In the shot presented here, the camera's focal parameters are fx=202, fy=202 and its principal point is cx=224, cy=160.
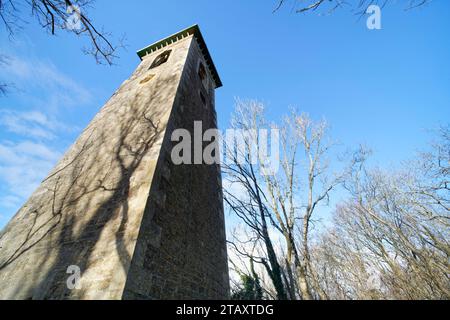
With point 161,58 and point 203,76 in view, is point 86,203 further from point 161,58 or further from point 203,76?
point 203,76

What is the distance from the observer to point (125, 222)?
300 cm

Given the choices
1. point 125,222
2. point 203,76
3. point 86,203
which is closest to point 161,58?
point 203,76

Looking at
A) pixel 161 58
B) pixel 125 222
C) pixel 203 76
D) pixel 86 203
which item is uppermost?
pixel 161 58

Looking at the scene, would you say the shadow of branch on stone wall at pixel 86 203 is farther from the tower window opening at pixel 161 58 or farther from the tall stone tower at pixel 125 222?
the tower window opening at pixel 161 58

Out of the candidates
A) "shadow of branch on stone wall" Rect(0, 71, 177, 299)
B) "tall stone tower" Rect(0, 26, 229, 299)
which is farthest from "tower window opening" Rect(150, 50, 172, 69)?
"shadow of branch on stone wall" Rect(0, 71, 177, 299)

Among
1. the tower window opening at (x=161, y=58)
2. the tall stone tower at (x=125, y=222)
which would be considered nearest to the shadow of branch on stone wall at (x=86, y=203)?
the tall stone tower at (x=125, y=222)

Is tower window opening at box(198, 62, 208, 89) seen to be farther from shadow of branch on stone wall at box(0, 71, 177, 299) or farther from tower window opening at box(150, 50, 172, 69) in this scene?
shadow of branch on stone wall at box(0, 71, 177, 299)

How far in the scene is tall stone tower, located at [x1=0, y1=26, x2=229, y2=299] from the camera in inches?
108

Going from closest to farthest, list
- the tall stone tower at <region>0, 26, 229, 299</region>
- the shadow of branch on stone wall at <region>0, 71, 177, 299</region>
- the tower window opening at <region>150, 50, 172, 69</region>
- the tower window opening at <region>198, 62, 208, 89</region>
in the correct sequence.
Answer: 1. the tall stone tower at <region>0, 26, 229, 299</region>
2. the shadow of branch on stone wall at <region>0, 71, 177, 299</region>
3. the tower window opening at <region>150, 50, 172, 69</region>
4. the tower window opening at <region>198, 62, 208, 89</region>

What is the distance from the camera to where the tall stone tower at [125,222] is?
8.99 feet

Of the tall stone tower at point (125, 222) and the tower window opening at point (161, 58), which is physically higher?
the tower window opening at point (161, 58)

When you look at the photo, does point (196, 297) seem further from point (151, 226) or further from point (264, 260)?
point (264, 260)

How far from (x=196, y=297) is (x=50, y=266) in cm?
245
